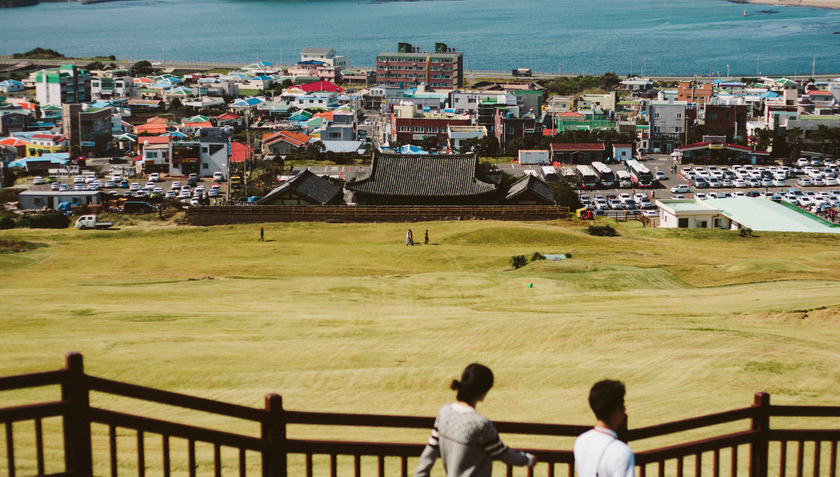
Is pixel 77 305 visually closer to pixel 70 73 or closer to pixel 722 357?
pixel 722 357

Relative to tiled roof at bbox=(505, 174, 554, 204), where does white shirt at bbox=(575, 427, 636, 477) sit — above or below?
above

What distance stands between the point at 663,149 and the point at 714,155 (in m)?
5.82

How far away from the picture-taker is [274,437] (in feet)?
17.5

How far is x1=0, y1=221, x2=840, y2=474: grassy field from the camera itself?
1076 centimetres

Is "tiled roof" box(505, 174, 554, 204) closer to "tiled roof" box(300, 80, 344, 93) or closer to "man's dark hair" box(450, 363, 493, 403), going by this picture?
"man's dark hair" box(450, 363, 493, 403)

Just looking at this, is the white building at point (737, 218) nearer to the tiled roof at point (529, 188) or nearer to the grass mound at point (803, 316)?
the tiled roof at point (529, 188)

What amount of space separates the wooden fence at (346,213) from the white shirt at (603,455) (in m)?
28.4

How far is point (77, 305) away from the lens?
16.5 metres

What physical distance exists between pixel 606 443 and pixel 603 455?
0.07 m

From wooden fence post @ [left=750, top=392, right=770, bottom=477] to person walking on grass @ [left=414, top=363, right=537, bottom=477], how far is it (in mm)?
1816

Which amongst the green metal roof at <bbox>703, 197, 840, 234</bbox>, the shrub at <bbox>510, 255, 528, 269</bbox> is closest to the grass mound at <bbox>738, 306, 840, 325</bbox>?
the shrub at <bbox>510, 255, 528, 269</bbox>

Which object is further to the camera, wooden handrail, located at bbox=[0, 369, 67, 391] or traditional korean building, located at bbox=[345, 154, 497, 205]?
traditional korean building, located at bbox=[345, 154, 497, 205]

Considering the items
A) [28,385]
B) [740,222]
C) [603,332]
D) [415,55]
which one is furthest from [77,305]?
[415,55]

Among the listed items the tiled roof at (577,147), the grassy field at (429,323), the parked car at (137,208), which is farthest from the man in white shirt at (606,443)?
the tiled roof at (577,147)
